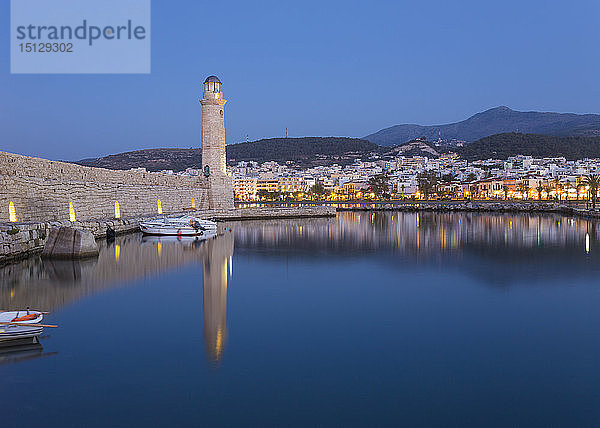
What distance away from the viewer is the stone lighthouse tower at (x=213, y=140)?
2523 centimetres

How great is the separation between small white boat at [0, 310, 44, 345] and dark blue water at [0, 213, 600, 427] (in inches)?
9.0

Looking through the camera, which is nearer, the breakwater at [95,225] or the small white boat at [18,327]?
the small white boat at [18,327]

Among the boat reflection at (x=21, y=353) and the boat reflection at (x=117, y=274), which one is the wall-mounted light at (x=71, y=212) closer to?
the boat reflection at (x=117, y=274)

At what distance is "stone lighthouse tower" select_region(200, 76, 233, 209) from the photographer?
25.2 metres

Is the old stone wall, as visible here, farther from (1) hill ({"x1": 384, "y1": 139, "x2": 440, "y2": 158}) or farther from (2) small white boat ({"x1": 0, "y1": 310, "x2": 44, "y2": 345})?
(1) hill ({"x1": 384, "y1": 139, "x2": 440, "y2": 158})

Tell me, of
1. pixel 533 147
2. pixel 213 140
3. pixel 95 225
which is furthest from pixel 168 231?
pixel 533 147

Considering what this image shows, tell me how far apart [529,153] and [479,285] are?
114858 mm

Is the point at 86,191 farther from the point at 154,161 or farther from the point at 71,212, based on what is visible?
the point at 154,161

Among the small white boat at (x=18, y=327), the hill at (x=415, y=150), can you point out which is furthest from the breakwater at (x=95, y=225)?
the hill at (x=415, y=150)

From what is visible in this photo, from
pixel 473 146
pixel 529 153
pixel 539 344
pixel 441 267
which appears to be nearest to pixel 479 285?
pixel 441 267

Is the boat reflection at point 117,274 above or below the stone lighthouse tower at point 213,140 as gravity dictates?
below

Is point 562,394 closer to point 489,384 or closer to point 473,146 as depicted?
point 489,384

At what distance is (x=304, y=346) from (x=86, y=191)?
491 inches

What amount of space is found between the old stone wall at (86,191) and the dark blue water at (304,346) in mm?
2786
